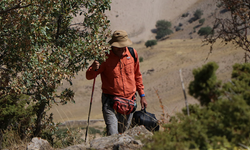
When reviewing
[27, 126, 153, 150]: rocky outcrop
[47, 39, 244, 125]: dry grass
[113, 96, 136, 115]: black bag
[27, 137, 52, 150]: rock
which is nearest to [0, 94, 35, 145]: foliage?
[27, 137, 52, 150]: rock

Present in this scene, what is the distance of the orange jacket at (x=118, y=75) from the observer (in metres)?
4.32

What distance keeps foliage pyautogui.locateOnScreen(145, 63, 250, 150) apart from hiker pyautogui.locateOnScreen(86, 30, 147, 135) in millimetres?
1938

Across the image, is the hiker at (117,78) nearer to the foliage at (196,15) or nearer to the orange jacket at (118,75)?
the orange jacket at (118,75)

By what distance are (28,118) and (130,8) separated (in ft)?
221

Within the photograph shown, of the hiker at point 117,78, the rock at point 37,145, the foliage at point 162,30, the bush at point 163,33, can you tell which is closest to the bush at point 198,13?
the foliage at point 162,30

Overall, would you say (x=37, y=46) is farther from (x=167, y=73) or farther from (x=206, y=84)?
(x=167, y=73)

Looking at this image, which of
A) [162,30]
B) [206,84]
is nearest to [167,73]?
[206,84]

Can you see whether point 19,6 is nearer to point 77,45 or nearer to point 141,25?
point 77,45

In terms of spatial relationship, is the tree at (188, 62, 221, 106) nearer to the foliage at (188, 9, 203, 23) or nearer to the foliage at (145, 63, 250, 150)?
the foliage at (145, 63, 250, 150)

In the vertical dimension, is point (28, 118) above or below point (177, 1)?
below

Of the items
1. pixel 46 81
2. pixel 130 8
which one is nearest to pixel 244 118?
pixel 46 81

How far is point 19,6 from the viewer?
478 cm

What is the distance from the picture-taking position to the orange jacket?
432 centimetres

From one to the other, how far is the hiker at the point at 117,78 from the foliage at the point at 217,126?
76.3 inches
